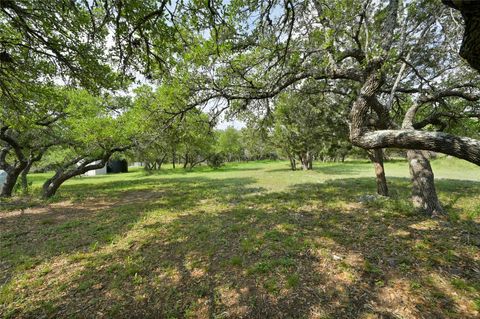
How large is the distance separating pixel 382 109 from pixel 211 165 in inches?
1324

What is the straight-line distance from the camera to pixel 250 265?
4.04m

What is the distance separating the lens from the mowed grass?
3.01 metres

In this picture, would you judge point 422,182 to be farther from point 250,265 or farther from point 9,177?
point 9,177

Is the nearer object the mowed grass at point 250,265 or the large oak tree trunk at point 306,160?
the mowed grass at point 250,265

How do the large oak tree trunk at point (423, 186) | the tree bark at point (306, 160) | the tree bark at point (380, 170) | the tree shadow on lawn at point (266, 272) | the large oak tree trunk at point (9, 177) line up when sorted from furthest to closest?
1. the tree bark at point (306, 160)
2. the large oak tree trunk at point (9, 177)
3. the tree bark at point (380, 170)
4. the large oak tree trunk at point (423, 186)
5. the tree shadow on lawn at point (266, 272)

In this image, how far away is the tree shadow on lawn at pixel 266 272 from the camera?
2.98m

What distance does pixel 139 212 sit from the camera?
8.30 meters

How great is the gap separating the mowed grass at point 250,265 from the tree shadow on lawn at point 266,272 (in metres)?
0.02

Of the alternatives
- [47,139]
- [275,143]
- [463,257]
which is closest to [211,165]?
[275,143]

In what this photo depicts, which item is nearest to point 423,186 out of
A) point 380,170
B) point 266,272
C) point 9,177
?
point 380,170

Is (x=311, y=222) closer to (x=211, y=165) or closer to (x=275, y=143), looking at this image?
(x=275, y=143)

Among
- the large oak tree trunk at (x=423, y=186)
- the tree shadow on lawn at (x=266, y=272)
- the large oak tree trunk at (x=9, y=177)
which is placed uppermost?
the large oak tree trunk at (x=9, y=177)

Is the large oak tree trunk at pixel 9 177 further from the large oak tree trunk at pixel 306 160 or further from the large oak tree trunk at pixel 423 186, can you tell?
the large oak tree trunk at pixel 306 160

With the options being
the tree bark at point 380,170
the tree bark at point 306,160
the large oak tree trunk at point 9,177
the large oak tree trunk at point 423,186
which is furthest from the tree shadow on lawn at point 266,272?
the tree bark at point 306,160
